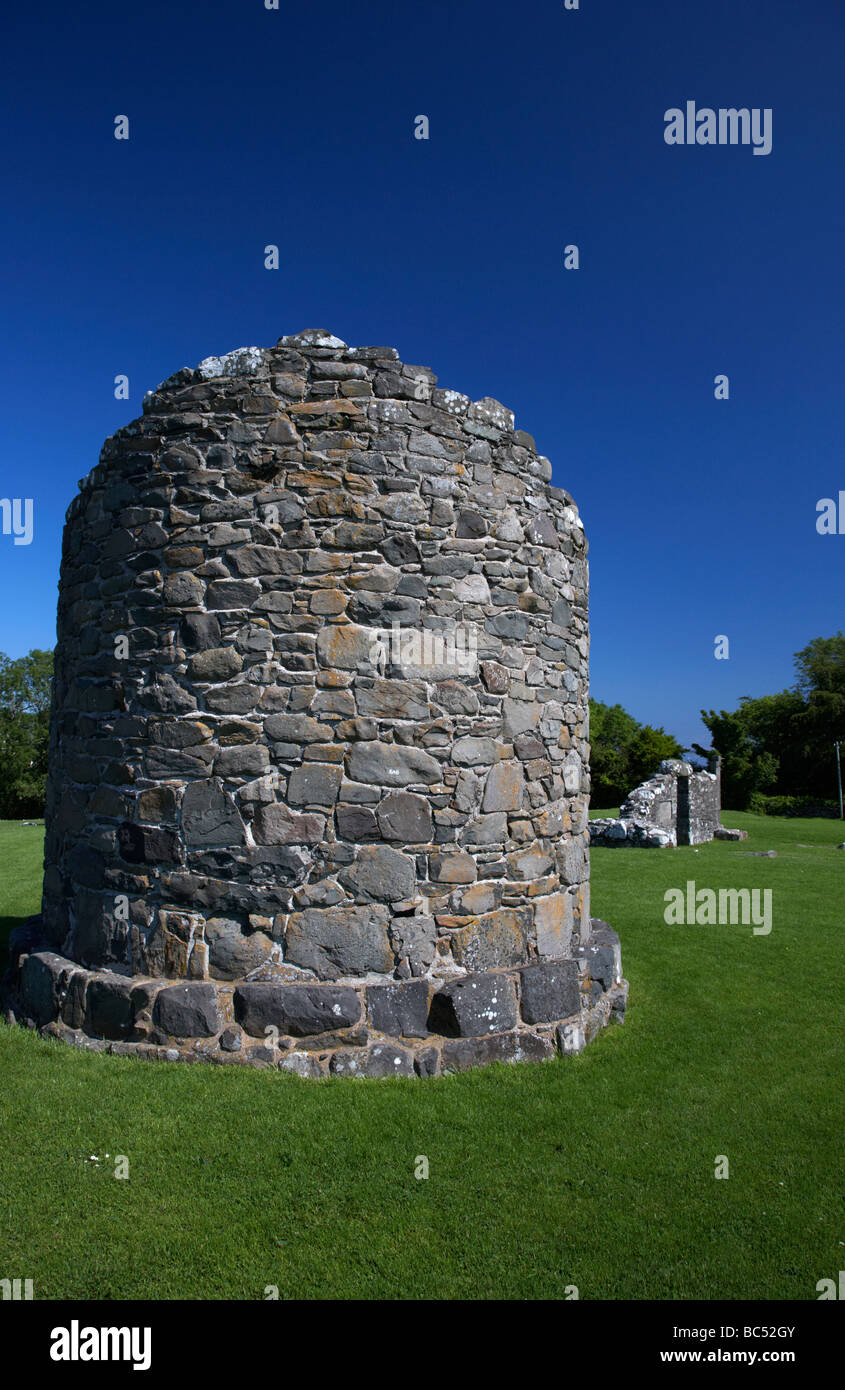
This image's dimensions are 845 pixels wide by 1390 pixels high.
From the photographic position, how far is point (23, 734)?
40.9 meters

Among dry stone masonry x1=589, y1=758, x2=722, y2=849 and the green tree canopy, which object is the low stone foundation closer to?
dry stone masonry x1=589, y1=758, x2=722, y2=849

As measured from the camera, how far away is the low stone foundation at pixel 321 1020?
Result: 480cm

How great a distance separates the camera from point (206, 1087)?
4.50 m

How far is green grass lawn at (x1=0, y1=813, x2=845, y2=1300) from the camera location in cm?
311

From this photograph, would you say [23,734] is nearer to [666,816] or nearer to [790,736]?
[666,816]

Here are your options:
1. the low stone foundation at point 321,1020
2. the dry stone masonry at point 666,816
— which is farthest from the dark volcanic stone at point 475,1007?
the dry stone masonry at point 666,816

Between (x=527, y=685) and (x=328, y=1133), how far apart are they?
11.0 ft

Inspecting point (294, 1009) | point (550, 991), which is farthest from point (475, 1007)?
point (294, 1009)

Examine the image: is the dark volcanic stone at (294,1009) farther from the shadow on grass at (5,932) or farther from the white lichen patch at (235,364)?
the white lichen patch at (235,364)

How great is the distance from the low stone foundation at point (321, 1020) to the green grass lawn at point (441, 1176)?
14 cm

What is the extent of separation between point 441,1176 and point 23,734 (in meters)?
43.3

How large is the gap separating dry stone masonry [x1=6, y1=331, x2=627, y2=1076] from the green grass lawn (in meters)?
0.42

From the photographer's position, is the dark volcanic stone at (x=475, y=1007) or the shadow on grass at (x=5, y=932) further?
the shadow on grass at (x=5, y=932)

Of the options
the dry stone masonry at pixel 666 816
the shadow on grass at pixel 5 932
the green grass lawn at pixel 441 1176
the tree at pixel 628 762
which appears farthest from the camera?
the tree at pixel 628 762
